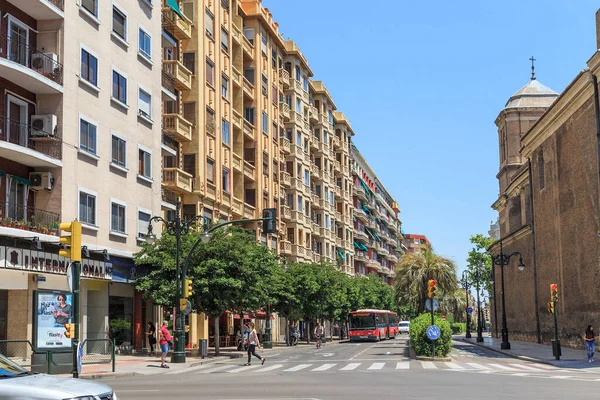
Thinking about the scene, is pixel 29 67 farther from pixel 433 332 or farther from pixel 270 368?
pixel 433 332

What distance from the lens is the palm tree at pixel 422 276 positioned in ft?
183

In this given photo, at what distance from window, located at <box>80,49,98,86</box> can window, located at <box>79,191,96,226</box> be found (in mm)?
5025

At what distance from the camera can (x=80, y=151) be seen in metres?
33.2

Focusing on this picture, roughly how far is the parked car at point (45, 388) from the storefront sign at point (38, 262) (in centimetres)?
1865

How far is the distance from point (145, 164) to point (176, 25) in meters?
9.56

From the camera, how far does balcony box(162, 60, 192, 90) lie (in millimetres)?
45369

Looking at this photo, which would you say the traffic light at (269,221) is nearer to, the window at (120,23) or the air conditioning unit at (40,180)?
the air conditioning unit at (40,180)

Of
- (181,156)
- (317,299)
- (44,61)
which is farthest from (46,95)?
(317,299)

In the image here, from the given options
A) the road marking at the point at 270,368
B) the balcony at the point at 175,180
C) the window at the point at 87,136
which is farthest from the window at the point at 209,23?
the road marking at the point at 270,368

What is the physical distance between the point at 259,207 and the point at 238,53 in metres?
11.6

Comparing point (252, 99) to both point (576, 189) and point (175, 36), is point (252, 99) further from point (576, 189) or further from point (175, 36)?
point (576, 189)

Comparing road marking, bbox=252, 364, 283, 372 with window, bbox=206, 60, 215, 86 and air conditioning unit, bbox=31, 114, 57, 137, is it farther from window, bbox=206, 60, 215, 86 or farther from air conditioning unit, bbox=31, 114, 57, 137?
window, bbox=206, 60, 215, 86

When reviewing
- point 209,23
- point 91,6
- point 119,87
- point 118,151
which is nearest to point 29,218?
point 118,151

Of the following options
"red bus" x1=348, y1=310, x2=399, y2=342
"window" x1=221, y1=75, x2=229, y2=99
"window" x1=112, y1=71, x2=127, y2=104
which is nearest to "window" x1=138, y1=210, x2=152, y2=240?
"window" x1=112, y1=71, x2=127, y2=104
